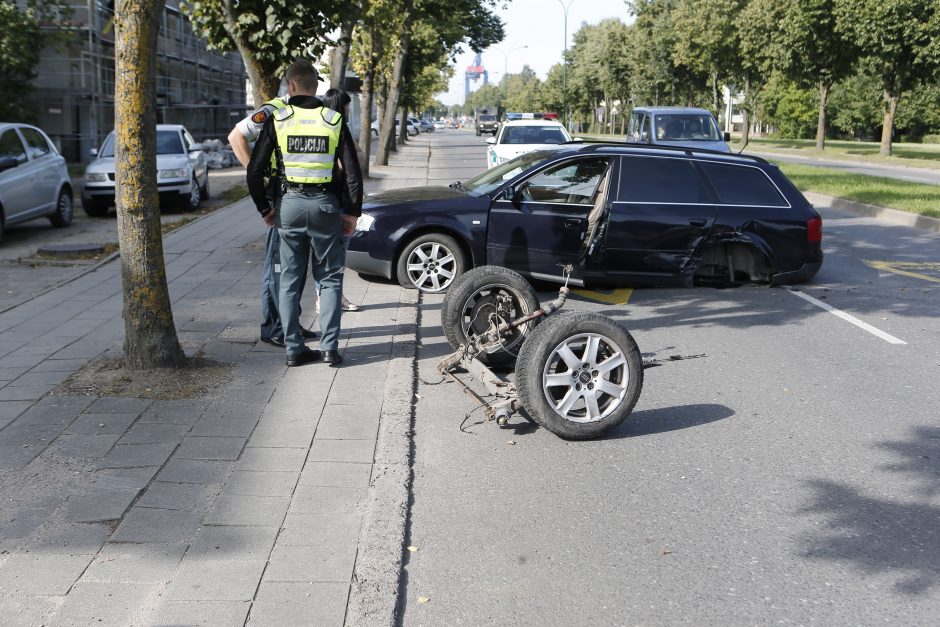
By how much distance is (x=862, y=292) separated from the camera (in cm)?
1027

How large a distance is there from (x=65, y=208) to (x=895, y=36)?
108ft

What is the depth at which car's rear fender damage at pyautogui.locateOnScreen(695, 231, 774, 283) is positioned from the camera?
32.4ft

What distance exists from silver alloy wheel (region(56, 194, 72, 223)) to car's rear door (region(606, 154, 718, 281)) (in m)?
10.1

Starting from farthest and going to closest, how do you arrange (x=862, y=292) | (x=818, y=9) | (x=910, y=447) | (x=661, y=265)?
1. (x=818, y=9)
2. (x=862, y=292)
3. (x=661, y=265)
4. (x=910, y=447)

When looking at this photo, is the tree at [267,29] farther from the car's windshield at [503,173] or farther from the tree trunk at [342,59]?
the tree trunk at [342,59]

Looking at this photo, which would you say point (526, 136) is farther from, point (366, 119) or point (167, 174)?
point (366, 119)

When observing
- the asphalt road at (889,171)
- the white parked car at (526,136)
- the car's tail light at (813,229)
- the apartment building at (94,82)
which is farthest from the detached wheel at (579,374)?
the asphalt road at (889,171)

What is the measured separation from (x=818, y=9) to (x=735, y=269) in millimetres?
35670

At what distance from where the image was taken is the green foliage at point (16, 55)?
26.5 meters

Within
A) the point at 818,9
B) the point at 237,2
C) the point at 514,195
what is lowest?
the point at 514,195

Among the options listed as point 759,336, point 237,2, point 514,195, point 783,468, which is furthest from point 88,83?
point 783,468

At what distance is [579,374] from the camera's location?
17.7 feet

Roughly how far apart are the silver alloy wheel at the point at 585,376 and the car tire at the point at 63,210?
41.2ft

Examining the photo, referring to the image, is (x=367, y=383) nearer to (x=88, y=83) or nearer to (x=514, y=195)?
(x=514, y=195)
